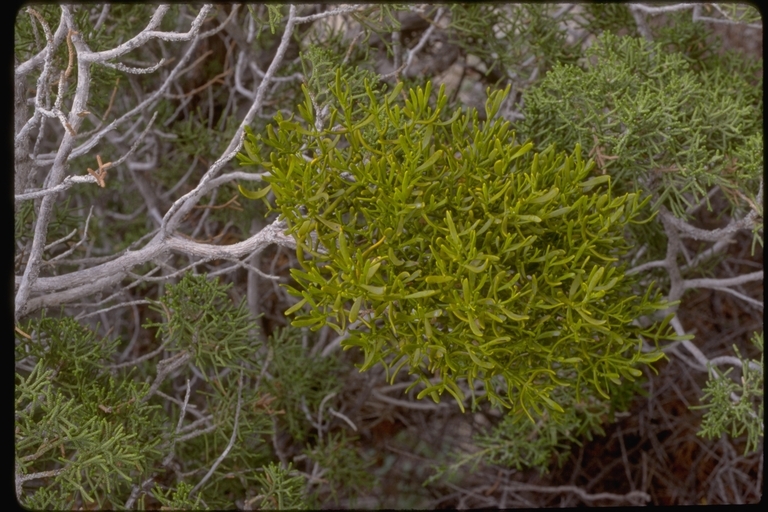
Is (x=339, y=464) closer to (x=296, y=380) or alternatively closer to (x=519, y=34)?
(x=296, y=380)

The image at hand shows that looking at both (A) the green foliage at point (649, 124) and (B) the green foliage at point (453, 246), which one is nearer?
(B) the green foliage at point (453, 246)

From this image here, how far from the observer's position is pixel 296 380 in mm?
1292

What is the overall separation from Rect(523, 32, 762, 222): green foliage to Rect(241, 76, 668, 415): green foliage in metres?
0.14

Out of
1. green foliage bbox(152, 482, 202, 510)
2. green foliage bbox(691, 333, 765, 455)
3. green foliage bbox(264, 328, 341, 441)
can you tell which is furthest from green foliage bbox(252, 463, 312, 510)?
green foliage bbox(691, 333, 765, 455)

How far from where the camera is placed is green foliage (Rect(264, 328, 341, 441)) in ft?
4.21

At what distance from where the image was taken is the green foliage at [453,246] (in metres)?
0.80

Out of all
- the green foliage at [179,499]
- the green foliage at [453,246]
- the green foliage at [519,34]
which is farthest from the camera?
the green foliage at [519,34]

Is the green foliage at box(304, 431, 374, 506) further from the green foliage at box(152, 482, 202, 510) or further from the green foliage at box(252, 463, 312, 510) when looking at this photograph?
the green foliage at box(152, 482, 202, 510)

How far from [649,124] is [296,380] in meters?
0.73

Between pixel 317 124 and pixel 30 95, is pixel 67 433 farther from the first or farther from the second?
pixel 30 95

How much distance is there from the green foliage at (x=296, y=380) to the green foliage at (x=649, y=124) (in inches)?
22.8

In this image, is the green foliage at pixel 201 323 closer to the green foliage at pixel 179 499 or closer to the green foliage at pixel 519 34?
the green foliage at pixel 179 499

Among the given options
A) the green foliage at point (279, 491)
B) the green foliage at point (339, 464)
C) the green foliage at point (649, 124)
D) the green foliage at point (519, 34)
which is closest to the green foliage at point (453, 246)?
the green foliage at point (649, 124)

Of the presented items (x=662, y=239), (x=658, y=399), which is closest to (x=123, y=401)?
(x=662, y=239)
